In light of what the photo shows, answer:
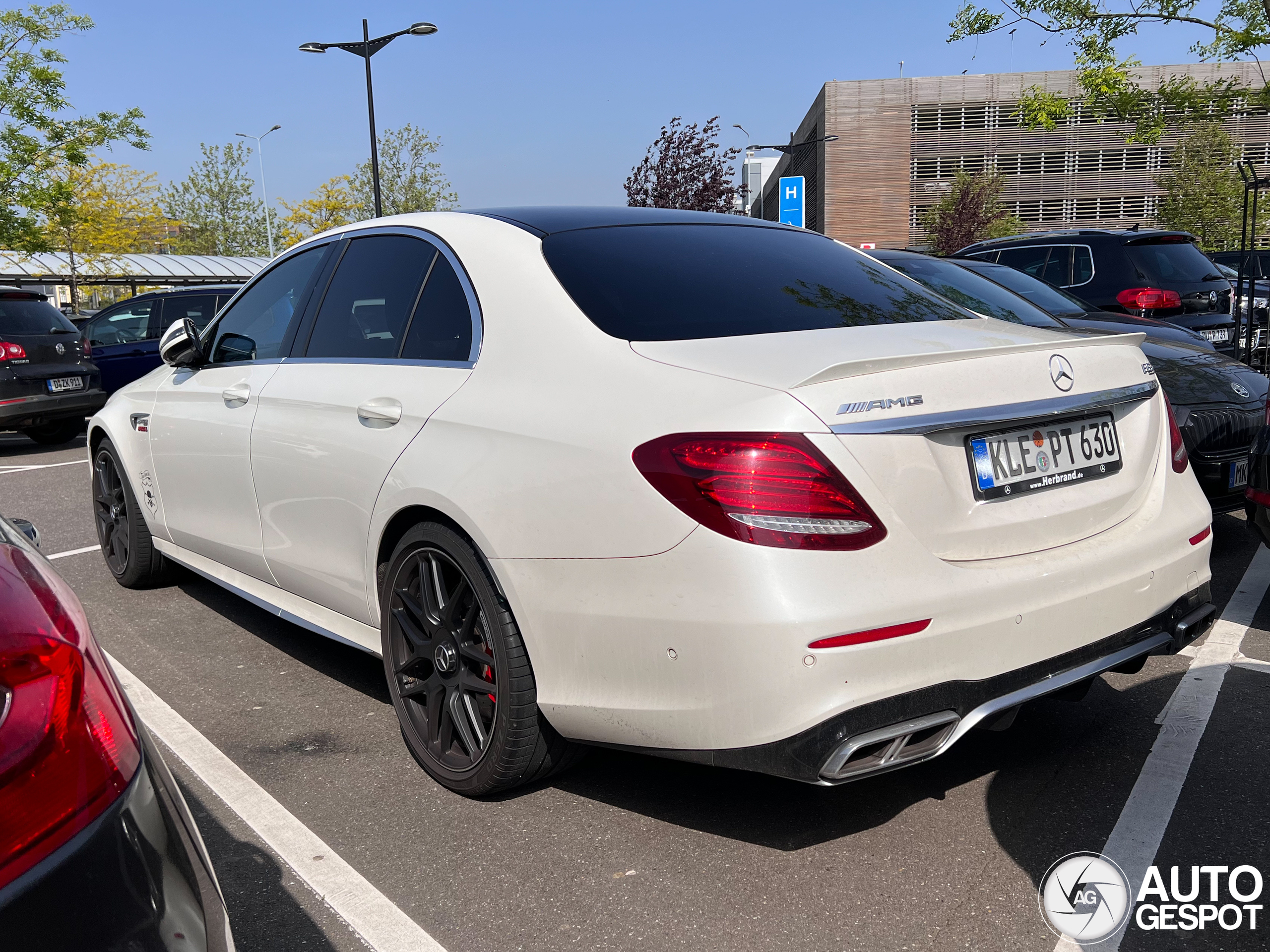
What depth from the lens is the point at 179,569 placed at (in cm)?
552

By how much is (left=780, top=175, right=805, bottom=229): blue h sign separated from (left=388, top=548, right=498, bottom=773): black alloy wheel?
1388 cm

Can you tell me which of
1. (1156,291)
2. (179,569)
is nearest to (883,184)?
(1156,291)

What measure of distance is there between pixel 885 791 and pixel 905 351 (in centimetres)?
127

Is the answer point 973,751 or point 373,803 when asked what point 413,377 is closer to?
point 373,803

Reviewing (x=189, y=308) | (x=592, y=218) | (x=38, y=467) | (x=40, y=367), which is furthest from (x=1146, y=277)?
(x=40, y=367)

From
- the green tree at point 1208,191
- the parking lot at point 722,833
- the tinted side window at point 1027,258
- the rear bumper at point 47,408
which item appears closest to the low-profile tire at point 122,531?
the parking lot at point 722,833

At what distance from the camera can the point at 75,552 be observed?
6.51m

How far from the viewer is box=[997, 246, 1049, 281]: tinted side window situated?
9.67m

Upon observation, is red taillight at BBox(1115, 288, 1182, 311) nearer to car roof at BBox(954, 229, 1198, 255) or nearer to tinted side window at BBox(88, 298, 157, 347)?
car roof at BBox(954, 229, 1198, 255)

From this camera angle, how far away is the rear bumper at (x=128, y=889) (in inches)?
47.9

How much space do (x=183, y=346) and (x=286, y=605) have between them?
1.33 m

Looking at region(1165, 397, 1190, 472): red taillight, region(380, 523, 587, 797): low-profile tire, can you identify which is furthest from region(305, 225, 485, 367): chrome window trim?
region(1165, 397, 1190, 472): red taillight

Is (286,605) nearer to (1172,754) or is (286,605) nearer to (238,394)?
(238,394)

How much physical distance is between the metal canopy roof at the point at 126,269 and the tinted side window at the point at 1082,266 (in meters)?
27.8
